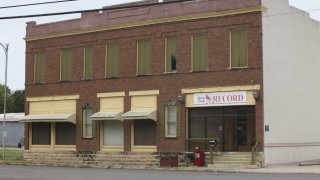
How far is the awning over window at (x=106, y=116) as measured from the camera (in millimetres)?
41500

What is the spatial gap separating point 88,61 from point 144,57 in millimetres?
5077

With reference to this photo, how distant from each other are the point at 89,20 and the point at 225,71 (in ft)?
39.8

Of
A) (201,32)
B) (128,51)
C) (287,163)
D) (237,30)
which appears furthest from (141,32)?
(287,163)

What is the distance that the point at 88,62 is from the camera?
44.2 metres

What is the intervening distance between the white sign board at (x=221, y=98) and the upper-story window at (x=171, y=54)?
9.17ft

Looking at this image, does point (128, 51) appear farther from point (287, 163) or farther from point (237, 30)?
point (287, 163)

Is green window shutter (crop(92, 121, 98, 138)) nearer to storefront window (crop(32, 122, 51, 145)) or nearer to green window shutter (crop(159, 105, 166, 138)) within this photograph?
storefront window (crop(32, 122, 51, 145))

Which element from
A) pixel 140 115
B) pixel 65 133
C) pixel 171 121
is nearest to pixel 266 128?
pixel 171 121

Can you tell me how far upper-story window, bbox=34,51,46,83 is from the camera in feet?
154

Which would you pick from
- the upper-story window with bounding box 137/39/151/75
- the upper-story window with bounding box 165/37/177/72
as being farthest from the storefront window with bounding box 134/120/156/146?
the upper-story window with bounding box 165/37/177/72

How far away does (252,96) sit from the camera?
36.1 metres

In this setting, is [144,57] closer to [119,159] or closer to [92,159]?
[119,159]

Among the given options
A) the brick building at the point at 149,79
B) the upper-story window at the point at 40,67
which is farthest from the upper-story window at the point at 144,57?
the upper-story window at the point at 40,67

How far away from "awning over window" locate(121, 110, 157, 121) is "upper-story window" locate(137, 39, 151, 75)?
9.11 ft
